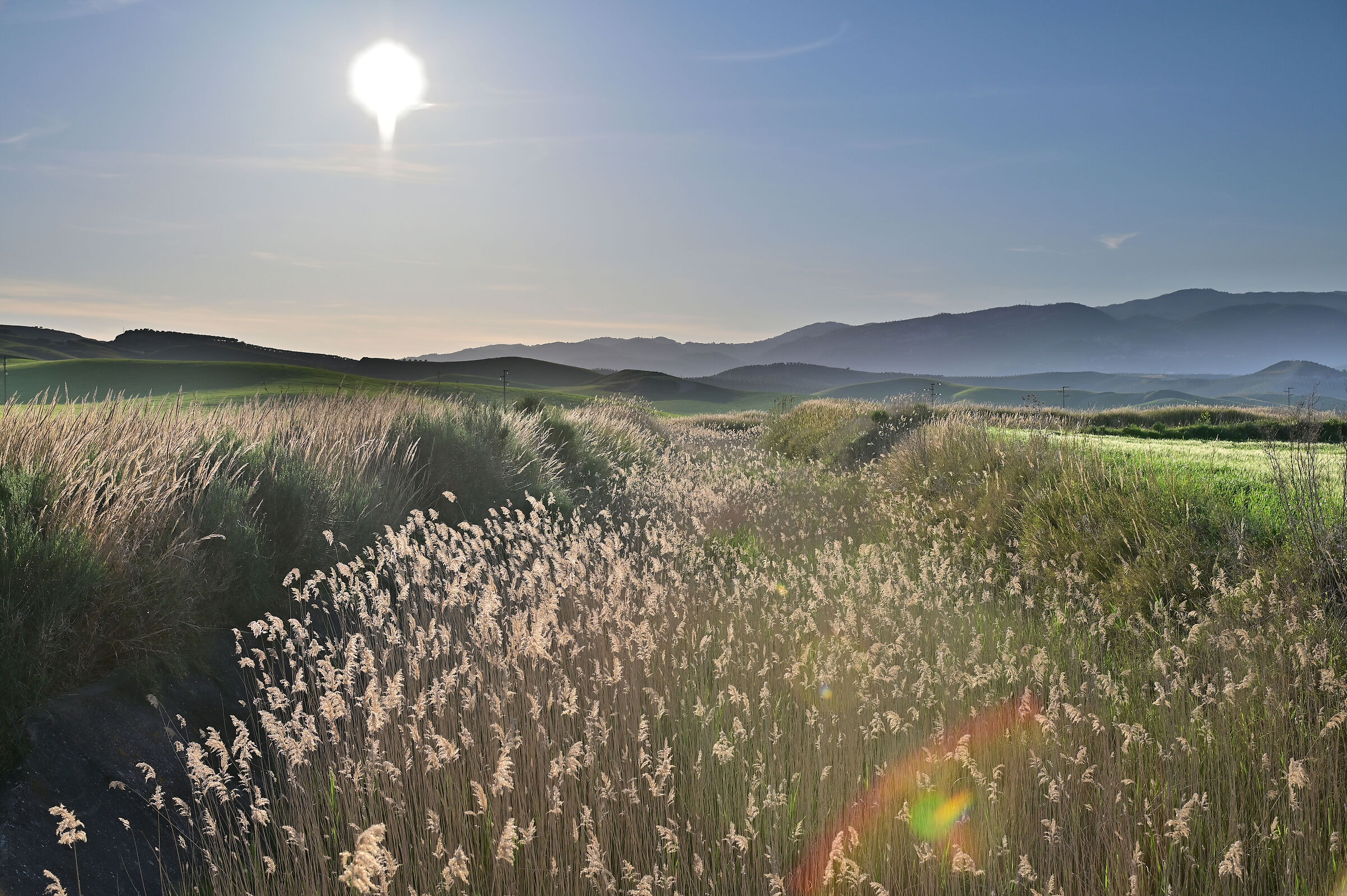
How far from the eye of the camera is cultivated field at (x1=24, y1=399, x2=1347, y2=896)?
298 centimetres

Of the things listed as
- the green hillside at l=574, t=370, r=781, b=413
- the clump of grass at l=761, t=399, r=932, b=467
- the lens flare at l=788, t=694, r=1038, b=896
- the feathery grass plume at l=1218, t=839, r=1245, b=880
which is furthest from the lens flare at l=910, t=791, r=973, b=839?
the green hillside at l=574, t=370, r=781, b=413

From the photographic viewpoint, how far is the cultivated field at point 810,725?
2.98 meters

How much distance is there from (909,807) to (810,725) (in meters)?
0.54

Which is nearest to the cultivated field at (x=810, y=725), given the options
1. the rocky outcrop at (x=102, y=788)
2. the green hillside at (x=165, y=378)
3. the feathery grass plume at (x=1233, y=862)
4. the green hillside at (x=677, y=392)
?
the feathery grass plume at (x=1233, y=862)

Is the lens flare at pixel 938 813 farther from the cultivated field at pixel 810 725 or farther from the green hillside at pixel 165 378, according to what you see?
the green hillside at pixel 165 378

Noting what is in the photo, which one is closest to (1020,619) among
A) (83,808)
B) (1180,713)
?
(1180,713)

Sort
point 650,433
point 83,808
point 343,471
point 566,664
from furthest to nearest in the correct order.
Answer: point 650,433 < point 343,471 < point 566,664 < point 83,808

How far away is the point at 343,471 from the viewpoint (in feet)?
24.1

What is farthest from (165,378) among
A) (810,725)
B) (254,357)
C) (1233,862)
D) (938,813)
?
(1233,862)

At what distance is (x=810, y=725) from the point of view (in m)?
3.60

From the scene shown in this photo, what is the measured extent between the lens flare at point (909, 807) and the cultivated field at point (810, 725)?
17 mm

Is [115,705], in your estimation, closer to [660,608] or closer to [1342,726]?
[660,608]

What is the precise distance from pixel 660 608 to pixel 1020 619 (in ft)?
9.85

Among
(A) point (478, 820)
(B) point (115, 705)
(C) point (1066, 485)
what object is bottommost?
(A) point (478, 820)
